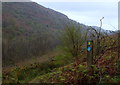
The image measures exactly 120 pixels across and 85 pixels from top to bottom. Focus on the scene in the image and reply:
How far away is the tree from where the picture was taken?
10691mm

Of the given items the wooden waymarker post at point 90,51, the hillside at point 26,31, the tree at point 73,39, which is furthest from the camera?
the hillside at point 26,31

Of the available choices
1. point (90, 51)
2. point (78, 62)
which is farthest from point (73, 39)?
point (90, 51)

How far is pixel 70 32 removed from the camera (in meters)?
11.2

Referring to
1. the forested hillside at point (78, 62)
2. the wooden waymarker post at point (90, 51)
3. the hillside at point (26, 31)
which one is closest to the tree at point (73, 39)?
the forested hillside at point (78, 62)

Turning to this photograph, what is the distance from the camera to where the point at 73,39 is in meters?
11.2

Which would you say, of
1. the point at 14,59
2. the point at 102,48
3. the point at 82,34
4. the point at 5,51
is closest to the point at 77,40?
the point at 82,34

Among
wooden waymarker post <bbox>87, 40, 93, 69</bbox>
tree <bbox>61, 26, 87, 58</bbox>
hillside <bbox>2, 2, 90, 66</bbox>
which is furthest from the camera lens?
hillside <bbox>2, 2, 90, 66</bbox>

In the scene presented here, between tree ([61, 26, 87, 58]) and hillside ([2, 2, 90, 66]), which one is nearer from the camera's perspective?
tree ([61, 26, 87, 58])

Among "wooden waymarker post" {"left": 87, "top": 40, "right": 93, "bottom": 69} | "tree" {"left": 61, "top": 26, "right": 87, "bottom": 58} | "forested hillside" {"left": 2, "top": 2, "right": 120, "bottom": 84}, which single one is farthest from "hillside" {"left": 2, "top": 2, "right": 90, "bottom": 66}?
"wooden waymarker post" {"left": 87, "top": 40, "right": 93, "bottom": 69}

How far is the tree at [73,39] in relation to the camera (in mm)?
10691

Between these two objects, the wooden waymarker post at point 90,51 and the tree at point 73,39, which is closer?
the wooden waymarker post at point 90,51

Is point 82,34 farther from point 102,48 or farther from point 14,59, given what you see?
point 14,59

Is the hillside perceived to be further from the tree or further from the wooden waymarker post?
the wooden waymarker post

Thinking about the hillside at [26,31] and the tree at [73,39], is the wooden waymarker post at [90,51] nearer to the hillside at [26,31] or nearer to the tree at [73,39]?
the tree at [73,39]
